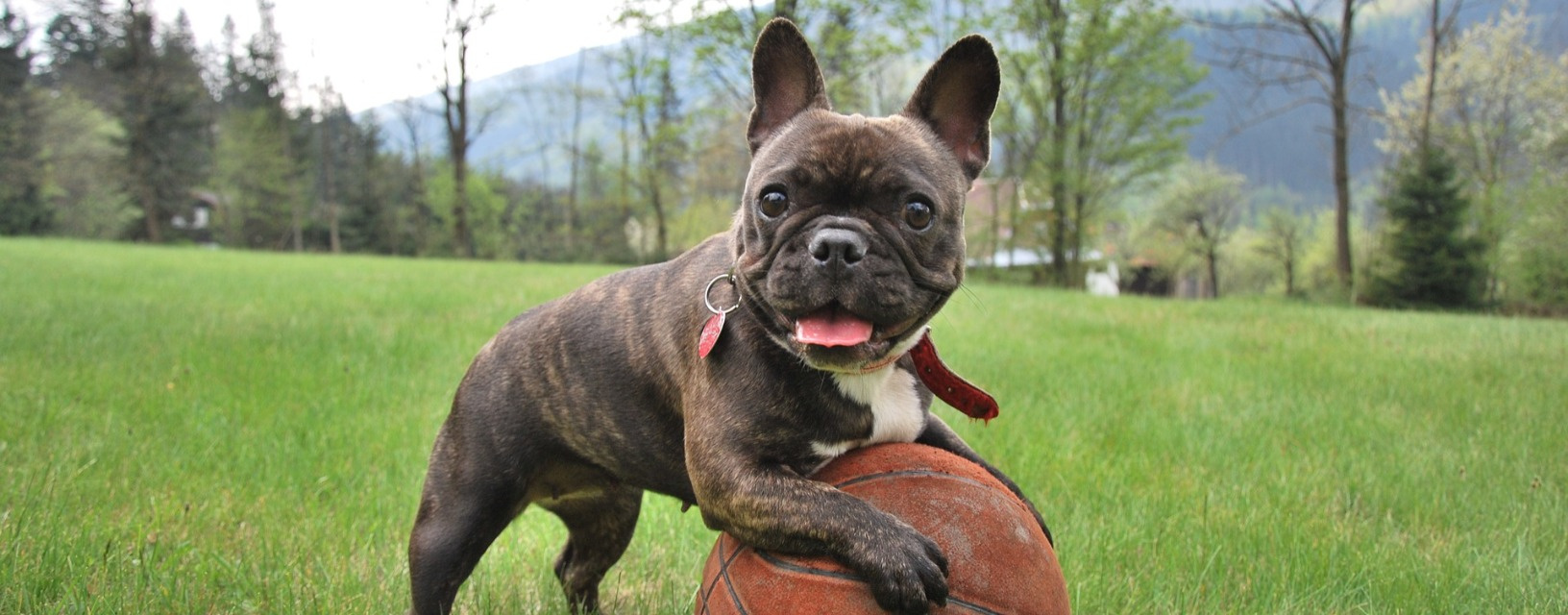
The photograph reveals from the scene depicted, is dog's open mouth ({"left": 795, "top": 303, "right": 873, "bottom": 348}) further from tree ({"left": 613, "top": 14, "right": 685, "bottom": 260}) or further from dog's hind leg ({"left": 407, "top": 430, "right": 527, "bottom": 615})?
tree ({"left": 613, "top": 14, "right": 685, "bottom": 260})

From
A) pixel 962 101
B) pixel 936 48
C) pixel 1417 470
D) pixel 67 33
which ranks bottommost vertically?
pixel 1417 470

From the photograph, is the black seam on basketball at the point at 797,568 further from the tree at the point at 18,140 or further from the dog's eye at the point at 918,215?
the tree at the point at 18,140

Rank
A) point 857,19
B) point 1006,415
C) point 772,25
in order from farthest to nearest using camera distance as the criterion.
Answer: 1. point 857,19
2. point 1006,415
3. point 772,25

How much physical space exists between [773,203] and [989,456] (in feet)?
11.6

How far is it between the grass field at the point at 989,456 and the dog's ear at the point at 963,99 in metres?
1.83

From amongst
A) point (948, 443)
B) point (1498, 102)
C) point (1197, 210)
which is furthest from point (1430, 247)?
point (1197, 210)

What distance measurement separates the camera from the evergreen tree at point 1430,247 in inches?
1099

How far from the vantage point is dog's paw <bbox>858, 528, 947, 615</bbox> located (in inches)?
87.1

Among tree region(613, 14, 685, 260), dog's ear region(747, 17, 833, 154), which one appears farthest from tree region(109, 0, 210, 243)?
dog's ear region(747, 17, 833, 154)

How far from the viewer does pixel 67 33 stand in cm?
5578

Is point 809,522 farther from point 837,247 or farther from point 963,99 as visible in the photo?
point 963,99

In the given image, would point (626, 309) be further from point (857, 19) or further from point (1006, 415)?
point (857, 19)

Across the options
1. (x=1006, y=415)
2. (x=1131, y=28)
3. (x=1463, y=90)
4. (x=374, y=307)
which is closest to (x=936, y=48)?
(x=1131, y=28)

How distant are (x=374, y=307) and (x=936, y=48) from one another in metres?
32.6
